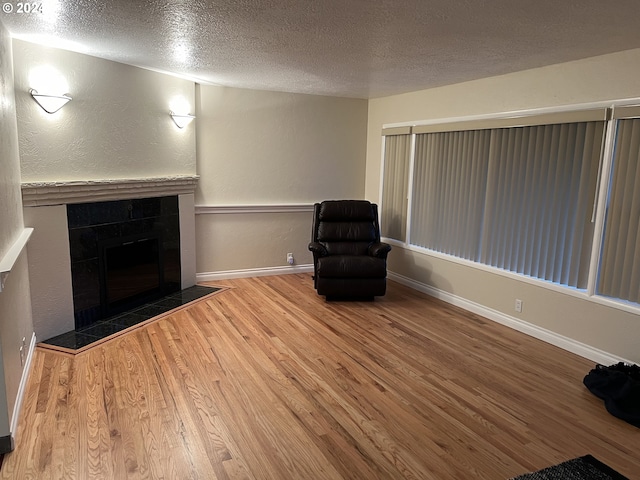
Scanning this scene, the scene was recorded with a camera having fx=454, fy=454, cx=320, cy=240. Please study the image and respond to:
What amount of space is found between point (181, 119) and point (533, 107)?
134 inches

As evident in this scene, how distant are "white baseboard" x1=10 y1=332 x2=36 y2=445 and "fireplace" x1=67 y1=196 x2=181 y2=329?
527 millimetres

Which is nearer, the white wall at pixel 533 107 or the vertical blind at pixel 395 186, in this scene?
the white wall at pixel 533 107

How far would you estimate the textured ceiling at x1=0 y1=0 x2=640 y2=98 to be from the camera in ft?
7.75

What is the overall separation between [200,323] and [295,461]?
6.98 ft

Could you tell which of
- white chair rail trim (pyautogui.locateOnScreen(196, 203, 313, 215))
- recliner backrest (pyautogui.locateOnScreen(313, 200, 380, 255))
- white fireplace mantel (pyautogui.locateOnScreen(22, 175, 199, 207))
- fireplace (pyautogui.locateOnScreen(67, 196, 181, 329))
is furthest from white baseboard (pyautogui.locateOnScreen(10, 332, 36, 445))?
recliner backrest (pyautogui.locateOnScreen(313, 200, 380, 255))

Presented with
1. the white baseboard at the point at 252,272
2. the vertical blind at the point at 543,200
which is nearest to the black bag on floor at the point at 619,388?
the vertical blind at the point at 543,200

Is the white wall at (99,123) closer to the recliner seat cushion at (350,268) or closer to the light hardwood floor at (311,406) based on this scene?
the light hardwood floor at (311,406)

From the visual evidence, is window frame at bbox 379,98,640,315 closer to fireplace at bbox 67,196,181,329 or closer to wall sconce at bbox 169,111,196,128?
wall sconce at bbox 169,111,196,128

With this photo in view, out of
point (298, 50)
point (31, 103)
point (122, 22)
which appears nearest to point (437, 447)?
point (298, 50)

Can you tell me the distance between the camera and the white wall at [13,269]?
Answer: 7.64 feet

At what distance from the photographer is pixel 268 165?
5.62 meters

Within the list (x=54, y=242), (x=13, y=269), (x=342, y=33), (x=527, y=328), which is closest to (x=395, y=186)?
(x=527, y=328)

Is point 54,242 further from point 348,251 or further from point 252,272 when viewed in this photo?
point 348,251

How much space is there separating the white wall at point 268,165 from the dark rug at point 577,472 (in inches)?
162
